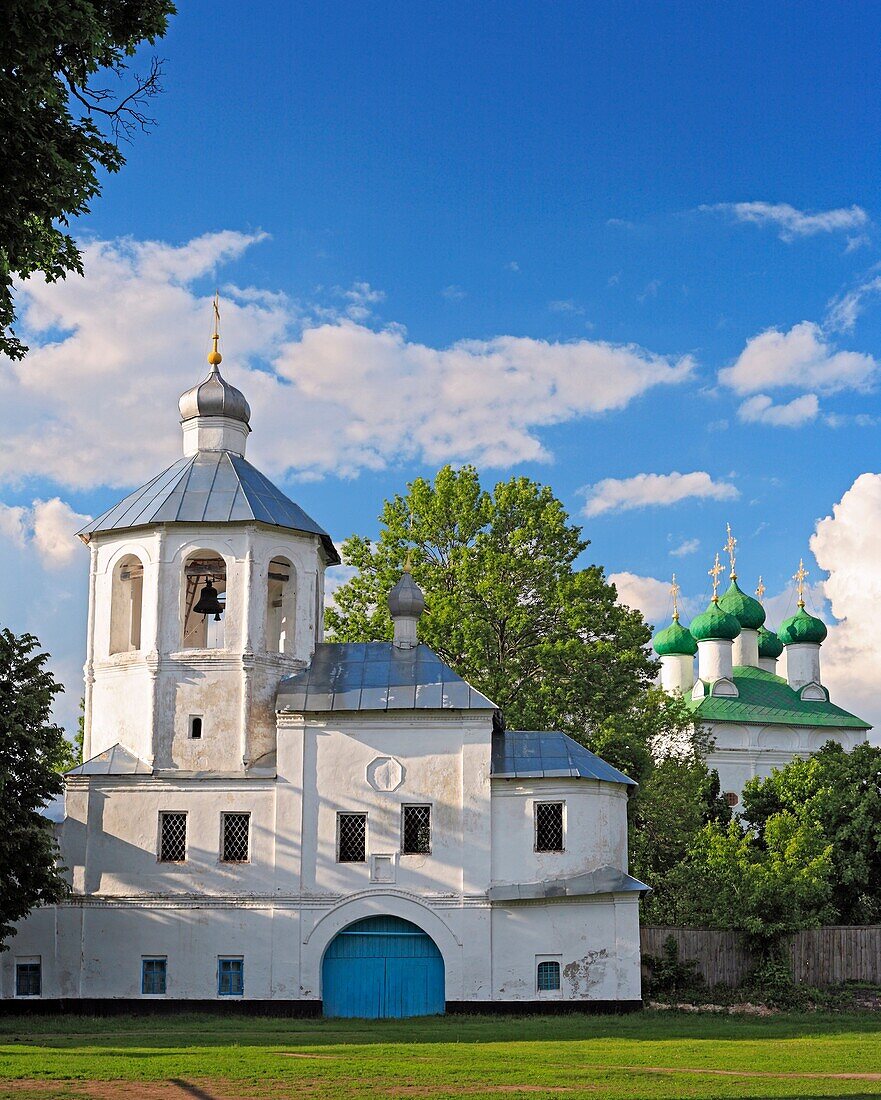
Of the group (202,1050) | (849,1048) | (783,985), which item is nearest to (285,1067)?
(202,1050)

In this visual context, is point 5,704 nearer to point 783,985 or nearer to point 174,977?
point 174,977

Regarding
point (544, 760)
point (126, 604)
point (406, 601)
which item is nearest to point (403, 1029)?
point (544, 760)

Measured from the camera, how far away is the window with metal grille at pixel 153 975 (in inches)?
972

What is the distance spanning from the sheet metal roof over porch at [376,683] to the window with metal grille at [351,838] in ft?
6.39

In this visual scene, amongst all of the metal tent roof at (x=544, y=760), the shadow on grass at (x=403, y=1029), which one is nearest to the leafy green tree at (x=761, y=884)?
the shadow on grass at (x=403, y=1029)

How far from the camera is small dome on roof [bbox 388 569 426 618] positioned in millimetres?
27594

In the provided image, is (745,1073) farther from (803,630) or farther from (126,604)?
(803,630)

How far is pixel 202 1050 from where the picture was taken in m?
18.2

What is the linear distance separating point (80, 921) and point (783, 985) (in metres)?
13.0

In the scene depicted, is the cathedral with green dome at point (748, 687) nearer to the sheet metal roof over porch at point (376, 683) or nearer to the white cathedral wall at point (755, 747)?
the white cathedral wall at point (755, 747)

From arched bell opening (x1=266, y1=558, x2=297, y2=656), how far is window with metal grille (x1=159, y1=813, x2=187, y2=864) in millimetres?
3536

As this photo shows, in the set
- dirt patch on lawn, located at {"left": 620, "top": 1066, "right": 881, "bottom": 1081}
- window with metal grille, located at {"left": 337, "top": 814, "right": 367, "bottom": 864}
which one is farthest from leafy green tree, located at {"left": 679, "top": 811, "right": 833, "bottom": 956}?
dirt patch on lawn, located at {"left": 620, "top": 1066, "right": 881, "bottom": 1081}

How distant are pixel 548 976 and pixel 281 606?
8.95 m

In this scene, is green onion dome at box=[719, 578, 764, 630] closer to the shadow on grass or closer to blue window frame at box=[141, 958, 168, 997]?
the shadow on grass
